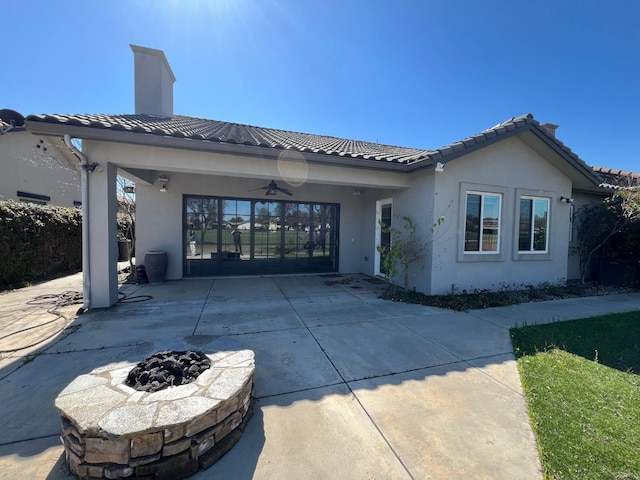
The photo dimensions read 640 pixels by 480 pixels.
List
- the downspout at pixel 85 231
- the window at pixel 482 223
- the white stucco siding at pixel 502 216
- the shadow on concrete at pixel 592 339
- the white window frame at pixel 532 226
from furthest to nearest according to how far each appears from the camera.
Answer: the white window frame at pixel 532 226, the window at pixel 482 223, the white stucco siding at pixel 502 216, the downspout at pixel 85 231, the shadow on concrete at pixel 592 339

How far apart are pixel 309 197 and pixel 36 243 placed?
880cm

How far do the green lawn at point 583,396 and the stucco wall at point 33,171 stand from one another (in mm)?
20257

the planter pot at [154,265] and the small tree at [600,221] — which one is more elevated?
the small tree at [600,221]

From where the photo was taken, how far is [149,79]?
9289 mm

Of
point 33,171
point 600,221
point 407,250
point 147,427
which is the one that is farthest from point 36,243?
point 600,221

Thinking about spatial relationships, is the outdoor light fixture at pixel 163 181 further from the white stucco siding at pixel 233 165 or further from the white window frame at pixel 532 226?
the white window frame at pixel 532 226

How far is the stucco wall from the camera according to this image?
45.8 feet

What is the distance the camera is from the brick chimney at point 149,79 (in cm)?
920

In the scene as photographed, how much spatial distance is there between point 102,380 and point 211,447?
1208mm

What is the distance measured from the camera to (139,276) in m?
8.41

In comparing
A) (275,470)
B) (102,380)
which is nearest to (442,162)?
(275,470)

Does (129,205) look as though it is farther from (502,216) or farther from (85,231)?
(502,216)

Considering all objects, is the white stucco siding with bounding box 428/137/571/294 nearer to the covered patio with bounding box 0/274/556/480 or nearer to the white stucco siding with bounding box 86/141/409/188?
the covered patio with bounding box 0/274/556/480

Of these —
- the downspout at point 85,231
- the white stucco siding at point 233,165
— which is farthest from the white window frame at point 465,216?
the downspout at point 85,231
